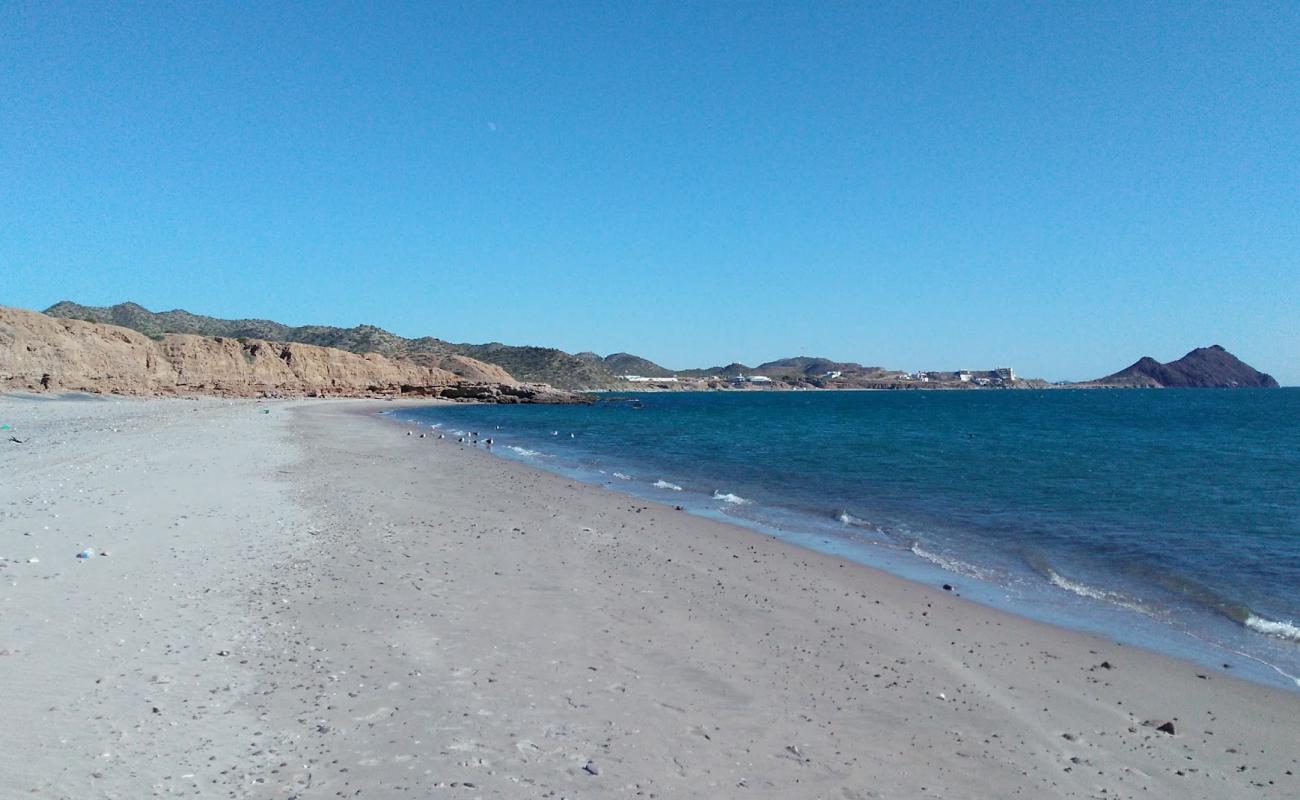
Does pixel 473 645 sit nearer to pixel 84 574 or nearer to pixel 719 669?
pixel 719 669

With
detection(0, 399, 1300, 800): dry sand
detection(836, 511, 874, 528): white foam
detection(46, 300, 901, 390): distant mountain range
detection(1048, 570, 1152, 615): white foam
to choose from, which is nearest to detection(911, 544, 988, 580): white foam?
detection(1048, 570, 1152, 615): white foam

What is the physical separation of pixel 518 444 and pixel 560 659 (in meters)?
32.8

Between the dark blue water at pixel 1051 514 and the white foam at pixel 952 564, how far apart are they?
6 centimetres

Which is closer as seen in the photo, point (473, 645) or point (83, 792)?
point (83, 792)

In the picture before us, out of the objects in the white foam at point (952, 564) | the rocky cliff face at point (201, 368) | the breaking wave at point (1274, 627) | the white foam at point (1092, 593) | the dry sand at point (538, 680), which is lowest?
the white foam at point (952, 564)

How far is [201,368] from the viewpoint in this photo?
79.2 meters

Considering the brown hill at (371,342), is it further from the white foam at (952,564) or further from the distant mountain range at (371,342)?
the white foam at (952,564)

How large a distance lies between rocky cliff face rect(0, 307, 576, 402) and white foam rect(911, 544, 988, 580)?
60.9m

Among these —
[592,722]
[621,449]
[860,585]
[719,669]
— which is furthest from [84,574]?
[621,449]

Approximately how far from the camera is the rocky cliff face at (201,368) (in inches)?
2243

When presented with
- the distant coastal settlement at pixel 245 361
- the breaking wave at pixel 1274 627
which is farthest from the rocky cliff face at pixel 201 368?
the breaking wave at pixel 1274 627

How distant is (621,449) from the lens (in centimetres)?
3756

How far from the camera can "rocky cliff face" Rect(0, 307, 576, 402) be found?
187 ft

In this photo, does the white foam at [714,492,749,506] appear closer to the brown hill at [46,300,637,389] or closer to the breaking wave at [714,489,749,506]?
the breaking wave at [714,489,749,506]
